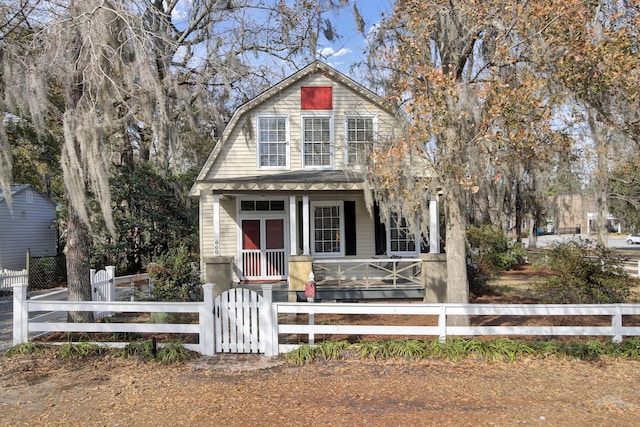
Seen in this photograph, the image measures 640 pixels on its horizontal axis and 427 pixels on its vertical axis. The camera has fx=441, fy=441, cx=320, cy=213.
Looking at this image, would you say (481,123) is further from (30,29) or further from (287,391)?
(30,29)

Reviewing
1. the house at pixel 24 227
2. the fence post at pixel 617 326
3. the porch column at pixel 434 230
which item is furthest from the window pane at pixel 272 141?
the house at pixel 24 227

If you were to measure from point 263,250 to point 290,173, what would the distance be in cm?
257

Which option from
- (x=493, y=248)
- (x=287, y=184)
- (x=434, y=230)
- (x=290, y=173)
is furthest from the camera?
(x=493, y=248)

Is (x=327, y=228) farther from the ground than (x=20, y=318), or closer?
farther from the ground

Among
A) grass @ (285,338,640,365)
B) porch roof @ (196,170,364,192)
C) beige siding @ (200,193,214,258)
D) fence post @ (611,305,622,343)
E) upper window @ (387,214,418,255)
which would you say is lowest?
grass @ (285,338,640,365)

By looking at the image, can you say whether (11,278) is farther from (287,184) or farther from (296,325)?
(296,325)

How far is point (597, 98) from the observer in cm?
734

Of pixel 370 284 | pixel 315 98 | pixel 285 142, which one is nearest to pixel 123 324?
pixel 370 284

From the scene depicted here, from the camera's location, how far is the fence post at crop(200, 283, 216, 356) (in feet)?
22.1

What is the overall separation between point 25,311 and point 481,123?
7645 millimetres

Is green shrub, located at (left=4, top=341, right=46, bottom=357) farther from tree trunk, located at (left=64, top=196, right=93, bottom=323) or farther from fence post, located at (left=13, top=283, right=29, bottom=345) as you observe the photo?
tree trunk, located at (left=64, top=196, right=93, bottom=323)

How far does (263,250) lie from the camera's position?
13539 mm

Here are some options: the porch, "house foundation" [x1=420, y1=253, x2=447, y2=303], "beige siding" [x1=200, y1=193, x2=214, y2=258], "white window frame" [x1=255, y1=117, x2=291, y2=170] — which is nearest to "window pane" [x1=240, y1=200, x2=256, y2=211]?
"beige siding" [x1=200, y1=193, x2=214, y2=258]

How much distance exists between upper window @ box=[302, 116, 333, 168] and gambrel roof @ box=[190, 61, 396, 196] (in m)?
0.55
